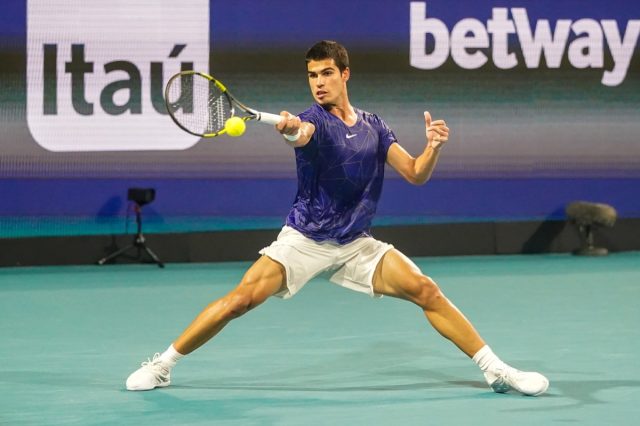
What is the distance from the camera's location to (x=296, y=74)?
39.9 ft

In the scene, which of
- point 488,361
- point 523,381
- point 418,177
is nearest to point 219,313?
point 418,177

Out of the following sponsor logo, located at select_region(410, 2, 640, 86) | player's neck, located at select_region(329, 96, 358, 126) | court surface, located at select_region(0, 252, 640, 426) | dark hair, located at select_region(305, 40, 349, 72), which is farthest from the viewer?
sponsor logo, located at select_region(410, 2, 640, 86)

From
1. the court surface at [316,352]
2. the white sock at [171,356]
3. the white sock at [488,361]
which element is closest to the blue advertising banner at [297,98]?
the court surface at [316,352]

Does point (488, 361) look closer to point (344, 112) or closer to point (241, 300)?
point (241, 300)

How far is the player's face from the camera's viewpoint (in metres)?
5.77

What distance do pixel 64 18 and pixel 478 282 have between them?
498cm

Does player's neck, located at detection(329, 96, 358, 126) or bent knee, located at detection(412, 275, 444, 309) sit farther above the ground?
player's neck, located at detection(329, 96, 358, 126)

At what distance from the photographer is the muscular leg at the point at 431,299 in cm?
572

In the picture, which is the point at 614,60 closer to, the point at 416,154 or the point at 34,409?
the point at 416,154

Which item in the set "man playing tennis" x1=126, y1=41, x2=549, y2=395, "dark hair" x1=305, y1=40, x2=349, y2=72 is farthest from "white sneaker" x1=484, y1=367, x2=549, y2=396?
"dark hair" x1=305, y1=40, x2=349, y2=72

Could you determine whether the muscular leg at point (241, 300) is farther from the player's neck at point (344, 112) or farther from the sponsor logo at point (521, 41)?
the sponsor logo at point (521, 41)

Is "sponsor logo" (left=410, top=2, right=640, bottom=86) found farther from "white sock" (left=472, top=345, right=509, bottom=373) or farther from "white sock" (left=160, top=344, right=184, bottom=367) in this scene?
"white sock" (left=160, top=344, right=184, bottom=367)

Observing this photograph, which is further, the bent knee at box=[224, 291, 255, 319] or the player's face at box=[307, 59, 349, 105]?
the player's face at box=[307, 59, 349, 105]

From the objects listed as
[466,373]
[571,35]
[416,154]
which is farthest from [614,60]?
[466,373]
